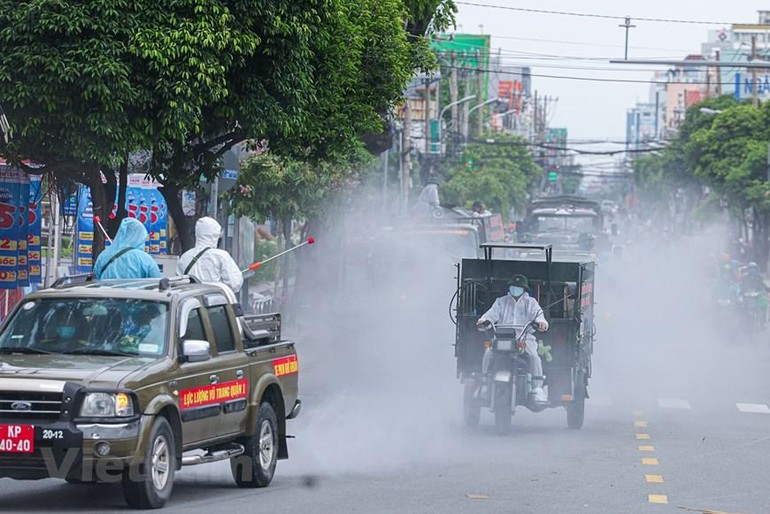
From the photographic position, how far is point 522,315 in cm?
1661

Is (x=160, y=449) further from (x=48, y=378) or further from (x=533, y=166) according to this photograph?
(x=533, y=166)

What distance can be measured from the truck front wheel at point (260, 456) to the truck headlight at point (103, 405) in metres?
2.04

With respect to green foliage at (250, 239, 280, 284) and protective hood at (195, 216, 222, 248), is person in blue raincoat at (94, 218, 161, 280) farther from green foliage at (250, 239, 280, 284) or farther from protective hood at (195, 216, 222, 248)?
green foliage at (250, 239, 280, 284)

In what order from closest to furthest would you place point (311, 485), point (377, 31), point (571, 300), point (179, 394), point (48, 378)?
1. point (48, 378)
2. point (179, 394)
3. point (311, 485)
4. point (571, 300)
5. point (377, 31)

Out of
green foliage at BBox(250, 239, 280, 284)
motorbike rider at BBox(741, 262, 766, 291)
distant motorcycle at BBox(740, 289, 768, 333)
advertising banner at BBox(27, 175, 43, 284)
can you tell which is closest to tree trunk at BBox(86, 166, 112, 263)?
advertising banner at BBox(27, 175, 43, 284)

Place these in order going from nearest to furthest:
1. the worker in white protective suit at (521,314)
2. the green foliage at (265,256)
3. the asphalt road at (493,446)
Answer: the asphalt road at (493,446)
the worker in white protective suit at (521,314)
the green foliage at (265,256)

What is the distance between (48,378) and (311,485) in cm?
298

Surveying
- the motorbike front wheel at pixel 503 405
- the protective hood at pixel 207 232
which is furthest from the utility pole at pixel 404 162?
the protective hood at pixel 207 232

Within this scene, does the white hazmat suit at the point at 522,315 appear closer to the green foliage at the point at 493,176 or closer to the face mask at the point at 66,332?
the face mask at the point at 66,332

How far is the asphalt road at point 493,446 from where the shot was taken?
1117 centimetres

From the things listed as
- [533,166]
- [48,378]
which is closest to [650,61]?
[48,378]

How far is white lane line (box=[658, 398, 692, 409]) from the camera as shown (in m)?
20.0

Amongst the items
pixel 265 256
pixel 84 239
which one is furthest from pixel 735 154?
pixel 84 239

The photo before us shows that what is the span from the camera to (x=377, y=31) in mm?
21250
